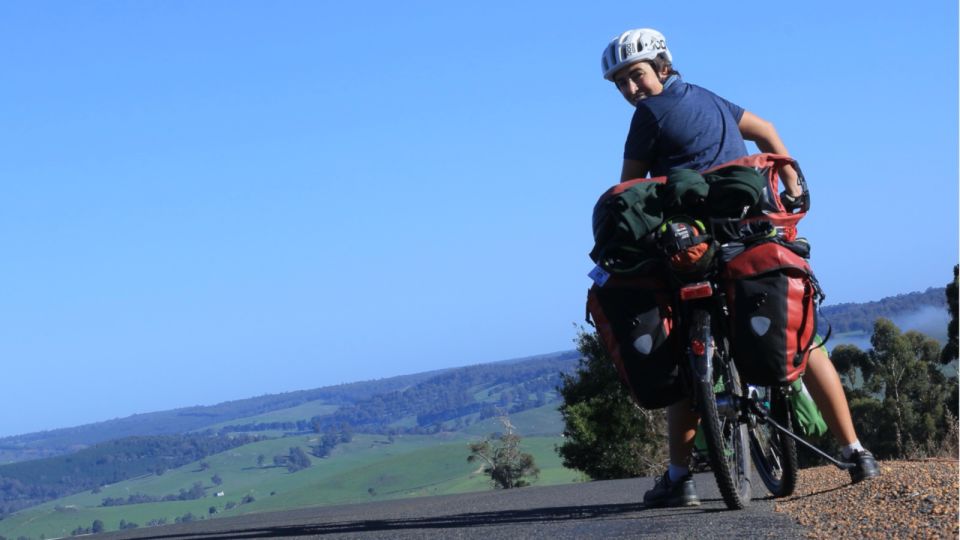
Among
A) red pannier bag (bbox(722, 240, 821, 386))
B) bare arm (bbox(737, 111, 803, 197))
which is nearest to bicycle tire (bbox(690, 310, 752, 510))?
red pannier bag (bbox(722, 240, 821, 386))

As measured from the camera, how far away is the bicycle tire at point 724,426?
5.71 meters

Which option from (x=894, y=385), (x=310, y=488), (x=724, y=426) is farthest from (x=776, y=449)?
(x=310, y=488)

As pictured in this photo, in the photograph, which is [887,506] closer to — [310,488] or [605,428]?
[605,428]

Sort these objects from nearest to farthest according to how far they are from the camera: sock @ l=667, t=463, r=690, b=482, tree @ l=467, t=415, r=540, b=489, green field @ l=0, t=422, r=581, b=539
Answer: sock @ l=667, t=463, r=690, b=482 < tree @ l=467, t=415, r=540, b=489 < green field @ l=0, t=422, r=581, b=539

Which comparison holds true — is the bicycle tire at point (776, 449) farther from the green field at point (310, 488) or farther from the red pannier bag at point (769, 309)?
the green field at point (310, 488)

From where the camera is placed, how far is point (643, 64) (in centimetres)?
619

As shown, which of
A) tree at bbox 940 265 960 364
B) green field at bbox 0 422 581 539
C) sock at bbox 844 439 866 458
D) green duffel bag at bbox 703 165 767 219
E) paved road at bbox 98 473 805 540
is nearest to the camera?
paved road at bbox 98 473 805 540

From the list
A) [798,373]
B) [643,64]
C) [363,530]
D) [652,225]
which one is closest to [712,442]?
[798,373]

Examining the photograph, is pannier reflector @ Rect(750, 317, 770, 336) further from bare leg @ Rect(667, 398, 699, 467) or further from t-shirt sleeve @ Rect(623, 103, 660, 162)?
t-shirt sleeve @ Rect(623, 103, 660, 162)

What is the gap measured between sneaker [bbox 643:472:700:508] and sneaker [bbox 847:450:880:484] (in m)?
0.80

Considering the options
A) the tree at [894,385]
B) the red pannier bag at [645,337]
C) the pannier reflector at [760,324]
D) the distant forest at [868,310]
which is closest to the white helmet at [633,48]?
the red pannier bag at [645,337]

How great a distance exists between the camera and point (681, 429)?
20.9 ft

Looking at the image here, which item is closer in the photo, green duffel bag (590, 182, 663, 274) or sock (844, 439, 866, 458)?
green duffel bag (590, 182, 663, 274)

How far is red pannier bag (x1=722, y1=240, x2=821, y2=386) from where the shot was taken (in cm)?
571
